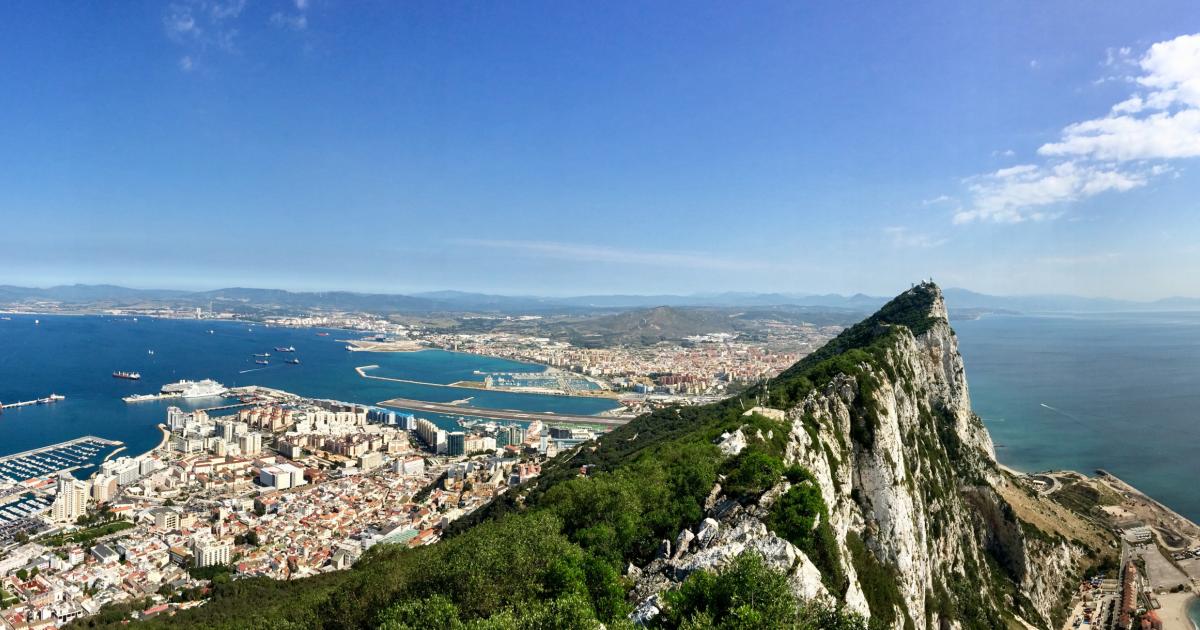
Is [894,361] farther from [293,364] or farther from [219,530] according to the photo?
[293,364]

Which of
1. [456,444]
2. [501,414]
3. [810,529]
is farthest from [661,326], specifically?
[810,529]

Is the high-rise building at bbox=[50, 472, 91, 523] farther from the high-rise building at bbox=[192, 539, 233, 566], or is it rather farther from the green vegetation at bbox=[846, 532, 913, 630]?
the green vegetation at bbox=[846, 532, 913, 630]

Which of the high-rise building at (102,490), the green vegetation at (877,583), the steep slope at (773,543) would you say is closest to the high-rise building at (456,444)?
the steep slope at (773,543)

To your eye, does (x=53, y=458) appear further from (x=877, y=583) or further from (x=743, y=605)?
(x=743, y=605)

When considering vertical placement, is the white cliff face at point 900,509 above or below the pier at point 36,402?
above

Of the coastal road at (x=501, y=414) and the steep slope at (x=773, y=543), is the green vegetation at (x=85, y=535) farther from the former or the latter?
the coastal road at (x=501, y=414)

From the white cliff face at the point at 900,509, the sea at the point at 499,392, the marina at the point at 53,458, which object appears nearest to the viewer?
the white cliff face at the point at 900,509
